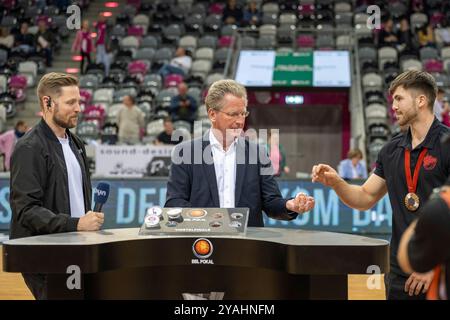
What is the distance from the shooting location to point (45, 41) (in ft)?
69.5

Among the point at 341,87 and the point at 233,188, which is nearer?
the point at 233,188

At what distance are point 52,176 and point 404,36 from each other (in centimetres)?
1747

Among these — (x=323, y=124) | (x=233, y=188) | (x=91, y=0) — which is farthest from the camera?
(x=91, y=0)

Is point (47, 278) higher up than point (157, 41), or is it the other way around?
point (157, 41)

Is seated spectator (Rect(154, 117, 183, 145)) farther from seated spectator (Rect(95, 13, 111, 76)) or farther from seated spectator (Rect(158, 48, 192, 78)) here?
seated spectator (Rect(95, 13, 111, 76))

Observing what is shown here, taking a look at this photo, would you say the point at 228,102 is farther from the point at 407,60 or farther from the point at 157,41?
the point at 157,41

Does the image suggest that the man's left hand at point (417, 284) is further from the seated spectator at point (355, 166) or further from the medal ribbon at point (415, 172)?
the seated spectator at point (355, 166)

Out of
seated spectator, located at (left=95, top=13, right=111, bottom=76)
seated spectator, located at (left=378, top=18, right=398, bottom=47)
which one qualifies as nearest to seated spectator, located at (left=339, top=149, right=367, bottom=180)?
seated spectator, located at (left=378, top=18, right=398, bottom=47)

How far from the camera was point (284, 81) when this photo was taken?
771 inches

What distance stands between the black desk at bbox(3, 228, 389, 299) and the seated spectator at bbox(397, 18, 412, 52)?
17.0m

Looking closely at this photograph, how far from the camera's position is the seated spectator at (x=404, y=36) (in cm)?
1997

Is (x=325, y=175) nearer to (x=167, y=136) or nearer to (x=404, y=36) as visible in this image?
(x=167, y=136)
